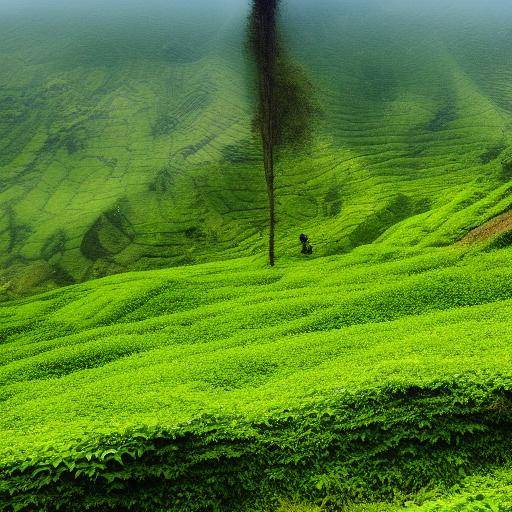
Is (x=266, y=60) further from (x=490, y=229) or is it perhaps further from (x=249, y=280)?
(x=490, y=229)

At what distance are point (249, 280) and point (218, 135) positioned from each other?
26507mm

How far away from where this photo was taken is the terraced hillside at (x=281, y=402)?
355 inches

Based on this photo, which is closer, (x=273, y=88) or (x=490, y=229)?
(x=490, y=229)

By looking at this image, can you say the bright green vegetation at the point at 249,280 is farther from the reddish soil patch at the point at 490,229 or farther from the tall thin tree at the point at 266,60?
the tall thin tree at the point at 266,60

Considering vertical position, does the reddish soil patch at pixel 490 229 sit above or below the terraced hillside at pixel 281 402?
above

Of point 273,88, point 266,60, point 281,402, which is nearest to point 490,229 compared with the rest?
point 273,88

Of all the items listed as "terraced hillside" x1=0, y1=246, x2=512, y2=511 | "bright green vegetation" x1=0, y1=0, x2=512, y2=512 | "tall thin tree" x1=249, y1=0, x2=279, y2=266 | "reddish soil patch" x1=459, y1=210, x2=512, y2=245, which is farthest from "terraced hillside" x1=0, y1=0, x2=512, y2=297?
"terraced hillside" x1=0, y1=246, x2=512, y2=511

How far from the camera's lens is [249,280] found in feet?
73.7

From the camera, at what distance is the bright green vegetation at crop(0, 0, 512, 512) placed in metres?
9.23

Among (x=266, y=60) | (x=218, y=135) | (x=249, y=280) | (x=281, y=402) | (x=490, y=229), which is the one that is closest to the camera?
(x=281, y=402)

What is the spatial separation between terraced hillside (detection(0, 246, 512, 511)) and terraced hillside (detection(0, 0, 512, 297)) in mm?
8639

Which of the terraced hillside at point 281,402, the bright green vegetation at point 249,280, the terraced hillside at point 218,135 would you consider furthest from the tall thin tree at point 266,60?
the terraced hillside at point 281,402

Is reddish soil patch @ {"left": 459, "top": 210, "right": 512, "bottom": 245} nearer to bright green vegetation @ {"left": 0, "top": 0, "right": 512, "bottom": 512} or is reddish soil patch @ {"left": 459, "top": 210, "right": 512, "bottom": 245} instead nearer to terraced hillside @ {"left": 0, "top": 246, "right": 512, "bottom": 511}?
bright green vegetation @ {"left": 0, "top": 0, "right": 512, "bottom": 512}

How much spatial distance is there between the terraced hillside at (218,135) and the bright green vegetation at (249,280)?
0.26 m
